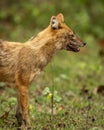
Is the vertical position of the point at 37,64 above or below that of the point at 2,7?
below

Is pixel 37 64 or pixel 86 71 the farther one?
pixel 86 71

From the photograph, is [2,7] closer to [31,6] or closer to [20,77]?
[31,6]

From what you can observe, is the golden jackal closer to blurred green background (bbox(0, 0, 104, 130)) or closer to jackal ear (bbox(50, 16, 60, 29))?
jackal ear (bbox(50, 16, 60, 29))

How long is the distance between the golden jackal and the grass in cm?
49

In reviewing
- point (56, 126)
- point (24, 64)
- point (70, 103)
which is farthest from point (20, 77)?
point (70, 103)

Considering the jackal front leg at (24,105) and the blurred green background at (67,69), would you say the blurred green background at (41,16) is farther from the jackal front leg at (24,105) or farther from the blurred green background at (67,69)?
the jackal front leg at (24,105)

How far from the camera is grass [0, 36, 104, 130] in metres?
9.92

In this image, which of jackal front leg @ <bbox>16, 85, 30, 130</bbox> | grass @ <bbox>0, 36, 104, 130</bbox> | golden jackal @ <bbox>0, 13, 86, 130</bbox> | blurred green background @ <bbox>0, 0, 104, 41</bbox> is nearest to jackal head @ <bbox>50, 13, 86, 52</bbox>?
golden jackal @ <bbox>0, 13, 86, 130</bbox>

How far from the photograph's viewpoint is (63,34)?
10141 mm

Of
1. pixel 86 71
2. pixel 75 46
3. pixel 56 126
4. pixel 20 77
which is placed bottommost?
pixel 56 126

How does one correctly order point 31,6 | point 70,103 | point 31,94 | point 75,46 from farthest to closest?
1. point 31,6
2. point 31,94
3. point 70,103
4. point 75,46

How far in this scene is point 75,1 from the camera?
2206 centimetres

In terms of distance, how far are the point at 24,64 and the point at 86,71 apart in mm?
6014

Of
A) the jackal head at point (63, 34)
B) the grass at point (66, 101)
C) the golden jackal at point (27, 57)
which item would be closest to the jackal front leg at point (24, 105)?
the golden jackal at point (27, 57)
